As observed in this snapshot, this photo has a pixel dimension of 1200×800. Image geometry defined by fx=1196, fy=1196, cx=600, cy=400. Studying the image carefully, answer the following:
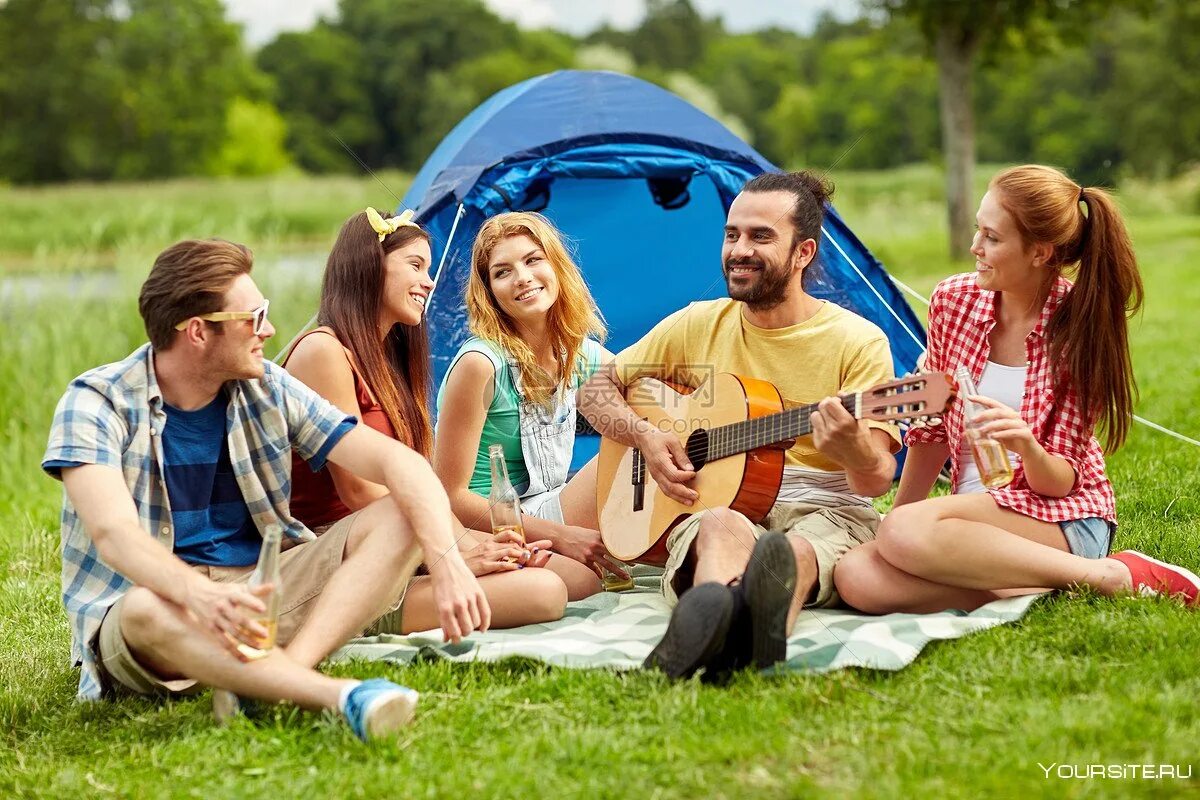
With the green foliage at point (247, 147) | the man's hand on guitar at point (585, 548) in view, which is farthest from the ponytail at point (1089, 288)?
the green foliage at point (247, 147)

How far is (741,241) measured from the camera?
3.12m

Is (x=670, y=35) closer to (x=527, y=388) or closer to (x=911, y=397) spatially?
(x=527, y=388)

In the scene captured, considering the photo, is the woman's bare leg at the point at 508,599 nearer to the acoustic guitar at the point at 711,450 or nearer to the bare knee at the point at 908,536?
the acoustic guitar at the point at 711,450

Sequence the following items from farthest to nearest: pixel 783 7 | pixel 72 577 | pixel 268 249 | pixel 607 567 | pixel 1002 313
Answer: pixel 268 249 → pixel 783 7 → pixel 607 567 → pixel 1002 313 → pixel 72 577

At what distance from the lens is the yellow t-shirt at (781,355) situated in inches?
119

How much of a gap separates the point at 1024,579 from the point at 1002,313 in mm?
661

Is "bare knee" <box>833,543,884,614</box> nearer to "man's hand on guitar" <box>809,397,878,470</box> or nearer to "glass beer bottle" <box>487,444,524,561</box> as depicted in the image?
"man's hand on guitar" <box>809,397,878,470</box>

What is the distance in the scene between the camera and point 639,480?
126 inches

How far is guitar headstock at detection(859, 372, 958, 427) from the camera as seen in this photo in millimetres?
2488

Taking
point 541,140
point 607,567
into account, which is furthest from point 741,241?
point 541,140

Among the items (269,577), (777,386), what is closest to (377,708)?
(269,577)

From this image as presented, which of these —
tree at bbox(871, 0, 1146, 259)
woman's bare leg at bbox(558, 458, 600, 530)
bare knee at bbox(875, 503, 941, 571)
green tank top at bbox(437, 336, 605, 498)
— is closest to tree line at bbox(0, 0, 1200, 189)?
tree at bbox(871, 0, 1146, 259)

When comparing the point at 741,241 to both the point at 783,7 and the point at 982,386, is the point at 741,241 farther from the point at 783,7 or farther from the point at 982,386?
the point at 783,7

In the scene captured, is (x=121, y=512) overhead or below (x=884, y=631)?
overhead
